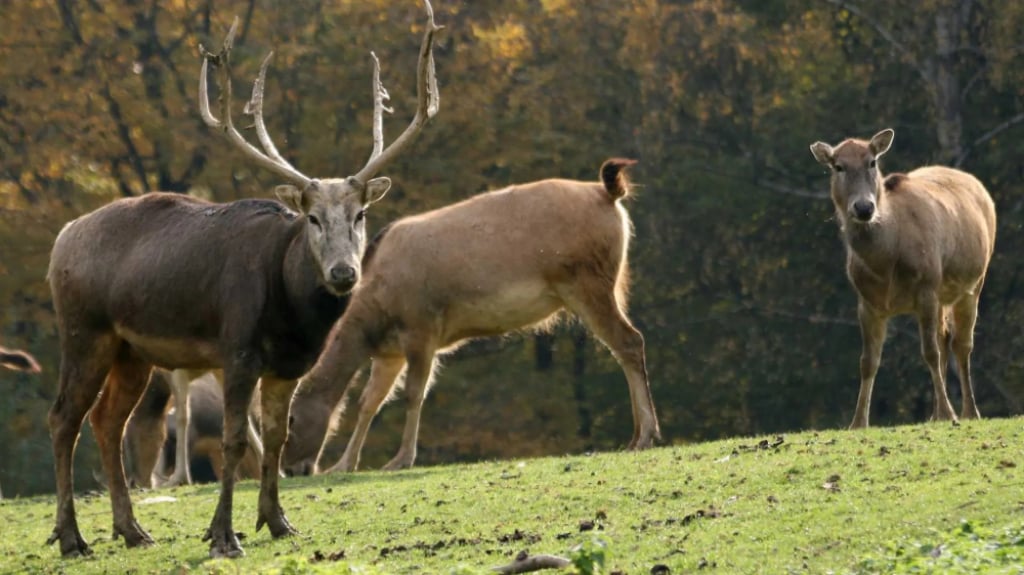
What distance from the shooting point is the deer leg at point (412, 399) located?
1814cm

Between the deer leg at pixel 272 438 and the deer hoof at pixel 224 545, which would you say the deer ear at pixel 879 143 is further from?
the deer hoof at pixel 224 545

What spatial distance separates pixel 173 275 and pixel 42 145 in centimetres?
1958

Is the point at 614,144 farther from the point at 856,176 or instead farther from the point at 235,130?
the point at 235,130

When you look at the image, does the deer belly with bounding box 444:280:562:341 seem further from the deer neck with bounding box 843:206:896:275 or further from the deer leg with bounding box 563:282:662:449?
the deer neck with bounding box 843:206:896:275

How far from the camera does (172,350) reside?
455 inches

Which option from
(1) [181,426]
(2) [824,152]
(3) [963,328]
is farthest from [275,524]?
(3) [963,328]

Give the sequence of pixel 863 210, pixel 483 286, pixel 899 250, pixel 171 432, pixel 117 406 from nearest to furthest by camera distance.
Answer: pixel 117 406 → pixel 863 210 → pixel 899 250 → pixel 483 286 → pixel 171 432

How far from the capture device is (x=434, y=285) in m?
18.4

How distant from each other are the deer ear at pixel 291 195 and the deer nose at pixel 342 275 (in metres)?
0.64

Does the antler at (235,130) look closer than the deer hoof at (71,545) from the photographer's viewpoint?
Yes

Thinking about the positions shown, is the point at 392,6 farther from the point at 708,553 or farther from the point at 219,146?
the point at 708,553

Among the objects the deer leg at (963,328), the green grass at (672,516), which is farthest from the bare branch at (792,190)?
the green grass at (672,516)

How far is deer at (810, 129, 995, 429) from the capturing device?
1577 centimetres

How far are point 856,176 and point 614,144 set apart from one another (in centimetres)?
1661
